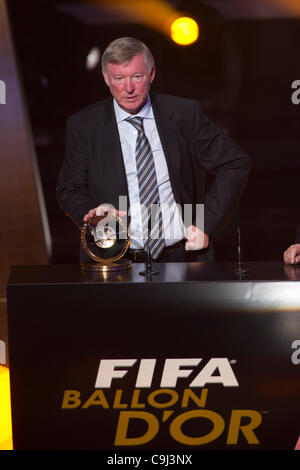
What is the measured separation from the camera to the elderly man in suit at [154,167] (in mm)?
3137

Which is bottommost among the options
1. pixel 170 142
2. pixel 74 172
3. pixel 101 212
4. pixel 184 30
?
pixel 101 212

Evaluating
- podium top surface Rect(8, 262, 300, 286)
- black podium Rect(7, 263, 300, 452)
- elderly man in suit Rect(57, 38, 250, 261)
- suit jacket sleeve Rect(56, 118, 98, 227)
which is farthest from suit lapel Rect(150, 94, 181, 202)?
black podium Rect(7, 263, 300, 452)

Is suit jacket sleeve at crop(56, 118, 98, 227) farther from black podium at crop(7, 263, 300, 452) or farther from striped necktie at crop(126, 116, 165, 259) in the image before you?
black podium at crop(7, 263, 300, 452)

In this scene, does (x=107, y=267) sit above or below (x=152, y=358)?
above

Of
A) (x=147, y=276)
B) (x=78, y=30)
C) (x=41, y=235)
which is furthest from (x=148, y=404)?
(x=78, y=30)

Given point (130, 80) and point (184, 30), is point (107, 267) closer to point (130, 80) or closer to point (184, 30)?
point (130, 80)

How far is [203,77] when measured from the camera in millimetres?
7270

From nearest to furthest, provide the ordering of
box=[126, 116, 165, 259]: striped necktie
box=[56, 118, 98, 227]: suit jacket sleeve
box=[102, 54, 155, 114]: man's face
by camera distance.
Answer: box=[102, 54, 155, 114]: man's face
box=[126, 116, 165, 259]: striped necktie
box=[56, 118, 98, 227]: suit jacket sleeve

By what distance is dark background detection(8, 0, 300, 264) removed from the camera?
6.43 meters

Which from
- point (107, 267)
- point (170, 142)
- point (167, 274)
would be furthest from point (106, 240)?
point (170, 142)

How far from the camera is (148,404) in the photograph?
252 cm

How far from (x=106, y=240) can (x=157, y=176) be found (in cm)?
55

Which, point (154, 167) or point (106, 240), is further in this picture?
point (154, 167)

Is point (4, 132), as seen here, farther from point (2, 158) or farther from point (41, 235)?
point (41, 235)
